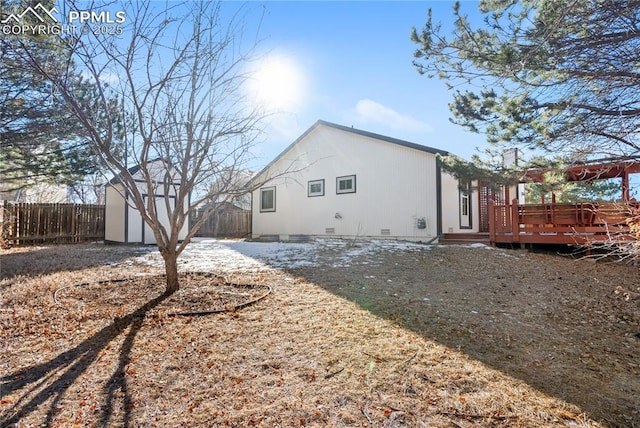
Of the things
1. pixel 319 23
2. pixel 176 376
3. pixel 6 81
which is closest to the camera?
pixel 176 376

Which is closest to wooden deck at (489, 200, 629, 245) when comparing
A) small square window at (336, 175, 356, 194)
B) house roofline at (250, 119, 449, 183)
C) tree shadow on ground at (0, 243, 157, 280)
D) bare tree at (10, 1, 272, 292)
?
house roofline at (250, 119, 449, 183)

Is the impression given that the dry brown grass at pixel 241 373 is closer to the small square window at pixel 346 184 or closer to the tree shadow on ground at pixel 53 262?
the tree shadow on ground at pixel 53 262

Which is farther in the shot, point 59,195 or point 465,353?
point 59,195

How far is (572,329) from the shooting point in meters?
4.14

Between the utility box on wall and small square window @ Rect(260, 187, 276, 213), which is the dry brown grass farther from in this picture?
small square window @ Rect(260, 187, 276, 213)

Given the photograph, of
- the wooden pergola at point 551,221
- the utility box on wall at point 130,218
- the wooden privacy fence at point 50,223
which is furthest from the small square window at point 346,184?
the wooden privacy fence at point 50,223

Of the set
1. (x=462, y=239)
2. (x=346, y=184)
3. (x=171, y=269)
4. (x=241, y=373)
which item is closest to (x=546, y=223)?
(x=462, y=239)

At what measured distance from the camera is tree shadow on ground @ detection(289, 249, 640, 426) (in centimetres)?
281

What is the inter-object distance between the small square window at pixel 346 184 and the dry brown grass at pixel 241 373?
8635mm

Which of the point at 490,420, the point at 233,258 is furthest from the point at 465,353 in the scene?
the point at 233,258

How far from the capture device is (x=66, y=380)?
2514mm

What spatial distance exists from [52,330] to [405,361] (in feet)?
11.2

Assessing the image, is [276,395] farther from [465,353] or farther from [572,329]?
[572,329]

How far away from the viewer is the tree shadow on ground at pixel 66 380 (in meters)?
2.14
